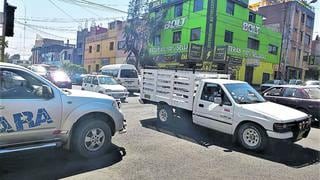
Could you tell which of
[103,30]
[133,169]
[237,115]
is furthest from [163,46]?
[133,169]

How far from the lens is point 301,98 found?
10953mm

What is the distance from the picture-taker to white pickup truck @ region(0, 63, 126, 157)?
5102 mm

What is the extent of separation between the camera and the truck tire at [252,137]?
712 centimetres

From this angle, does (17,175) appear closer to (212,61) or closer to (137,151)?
(137,151)

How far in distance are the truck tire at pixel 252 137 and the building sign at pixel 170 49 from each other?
981 inches

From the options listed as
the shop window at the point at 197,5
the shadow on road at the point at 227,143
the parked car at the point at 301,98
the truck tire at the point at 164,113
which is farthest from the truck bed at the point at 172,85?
the shop window at the point at 197,5

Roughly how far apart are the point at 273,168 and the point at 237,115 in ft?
5.99

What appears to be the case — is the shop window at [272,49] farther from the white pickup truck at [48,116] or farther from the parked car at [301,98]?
the white pickup truck at [48,116]

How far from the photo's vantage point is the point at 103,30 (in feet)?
171

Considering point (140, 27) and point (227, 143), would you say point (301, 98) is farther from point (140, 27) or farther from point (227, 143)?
point (140, 27)

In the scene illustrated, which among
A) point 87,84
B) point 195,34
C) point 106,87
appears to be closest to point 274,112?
point 106,87

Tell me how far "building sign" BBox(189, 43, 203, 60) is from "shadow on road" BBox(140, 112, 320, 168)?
62.9ft

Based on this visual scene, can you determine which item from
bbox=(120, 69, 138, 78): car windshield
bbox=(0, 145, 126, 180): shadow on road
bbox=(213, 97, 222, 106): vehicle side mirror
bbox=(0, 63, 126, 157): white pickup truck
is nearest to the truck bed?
bbox=(213, 97, 222, 106): vehicle side mirror

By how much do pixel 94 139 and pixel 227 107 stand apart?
11.6 feet
